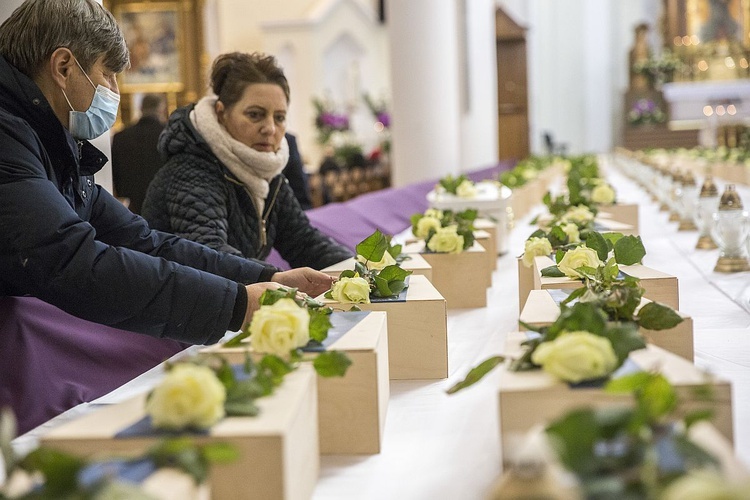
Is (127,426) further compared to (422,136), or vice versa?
(422,136)

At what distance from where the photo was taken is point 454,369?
81.6 inches

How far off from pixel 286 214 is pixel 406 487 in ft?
6.95

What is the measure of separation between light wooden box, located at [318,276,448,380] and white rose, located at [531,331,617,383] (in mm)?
701

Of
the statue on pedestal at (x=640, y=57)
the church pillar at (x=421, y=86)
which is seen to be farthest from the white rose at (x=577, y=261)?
the statue on pedestal at (x=640, y=57)

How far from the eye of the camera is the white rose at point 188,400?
1.11 m

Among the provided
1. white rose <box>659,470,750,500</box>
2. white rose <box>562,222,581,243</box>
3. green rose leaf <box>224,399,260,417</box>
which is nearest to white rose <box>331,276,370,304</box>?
green rose leaf <box>224,399,260,417</box>

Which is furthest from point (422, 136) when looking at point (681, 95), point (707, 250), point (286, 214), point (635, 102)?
point (635, 102)

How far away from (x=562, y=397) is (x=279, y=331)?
16.0 inches

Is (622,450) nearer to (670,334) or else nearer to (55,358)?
(670,334)

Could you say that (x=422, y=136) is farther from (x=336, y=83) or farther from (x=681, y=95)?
(x=681, y=95)

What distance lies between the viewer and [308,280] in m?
2.28

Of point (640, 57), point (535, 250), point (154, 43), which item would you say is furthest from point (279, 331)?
point (640, 57)

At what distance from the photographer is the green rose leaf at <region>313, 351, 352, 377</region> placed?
138 centimetres

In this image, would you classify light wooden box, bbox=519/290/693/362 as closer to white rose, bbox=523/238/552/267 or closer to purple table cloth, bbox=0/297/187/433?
white rose, bbox=523/238/552/267
